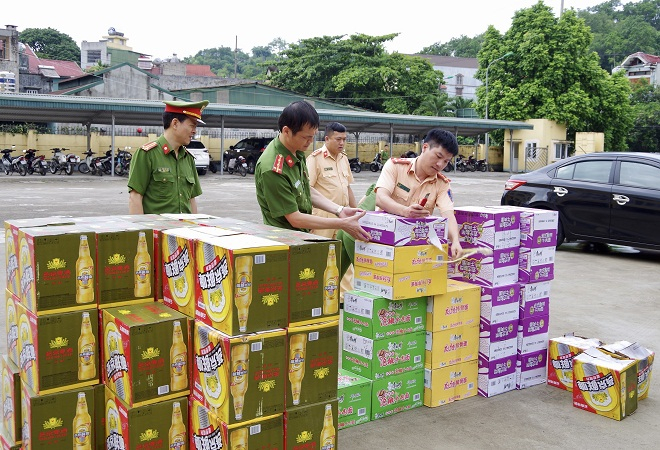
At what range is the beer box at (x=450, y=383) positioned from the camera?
389cm

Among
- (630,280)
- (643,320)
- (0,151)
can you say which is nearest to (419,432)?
(643,320)

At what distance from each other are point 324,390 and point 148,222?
1.17m

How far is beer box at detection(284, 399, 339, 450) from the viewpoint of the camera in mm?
2668

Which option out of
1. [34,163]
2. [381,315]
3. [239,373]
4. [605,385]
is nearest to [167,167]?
[381,315]

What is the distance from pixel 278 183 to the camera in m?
3.61

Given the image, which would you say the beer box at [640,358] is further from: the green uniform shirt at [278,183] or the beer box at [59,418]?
the beer box at [59,418]

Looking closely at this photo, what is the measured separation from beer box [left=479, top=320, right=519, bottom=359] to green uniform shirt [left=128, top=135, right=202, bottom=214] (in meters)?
2.08

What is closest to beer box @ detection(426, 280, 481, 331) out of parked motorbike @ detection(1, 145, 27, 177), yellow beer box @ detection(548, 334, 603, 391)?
yellow beer box @ detection(548, 334, 603, 391)

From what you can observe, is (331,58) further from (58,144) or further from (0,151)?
(0,151)

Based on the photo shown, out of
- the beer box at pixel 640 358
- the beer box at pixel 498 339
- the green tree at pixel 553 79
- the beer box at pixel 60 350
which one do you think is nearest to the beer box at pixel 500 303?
the beer box at pixel 498 339

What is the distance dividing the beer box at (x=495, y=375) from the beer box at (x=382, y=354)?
481mm

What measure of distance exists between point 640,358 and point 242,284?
2.82 meters

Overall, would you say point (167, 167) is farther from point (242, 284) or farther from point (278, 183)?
point (242, 284)

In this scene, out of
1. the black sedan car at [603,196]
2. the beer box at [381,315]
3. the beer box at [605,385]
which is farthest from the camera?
the black sedan car at [603,196]
